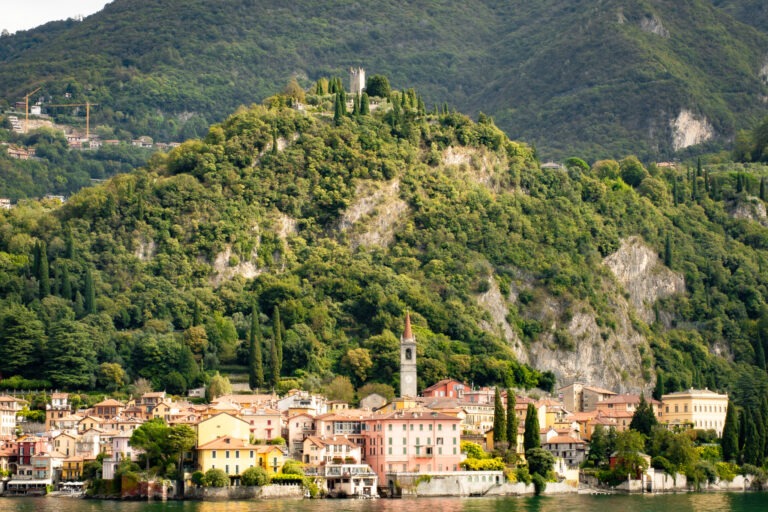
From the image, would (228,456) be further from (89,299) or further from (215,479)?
(89,299)

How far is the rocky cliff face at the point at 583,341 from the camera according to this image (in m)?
151

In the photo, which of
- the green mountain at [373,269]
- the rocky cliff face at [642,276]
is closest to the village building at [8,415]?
the green mountain at [373,269]

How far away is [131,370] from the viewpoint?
13562cm

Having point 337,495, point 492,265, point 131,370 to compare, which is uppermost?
point 492,265

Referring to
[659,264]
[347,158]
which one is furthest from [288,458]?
[659,264]

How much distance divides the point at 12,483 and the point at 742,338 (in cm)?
7125

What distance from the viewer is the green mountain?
452ft

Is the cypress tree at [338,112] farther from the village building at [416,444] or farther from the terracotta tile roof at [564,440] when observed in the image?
the village building at [416,444]

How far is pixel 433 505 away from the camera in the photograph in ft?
334

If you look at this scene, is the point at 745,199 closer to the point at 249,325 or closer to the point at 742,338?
the point at 742,338

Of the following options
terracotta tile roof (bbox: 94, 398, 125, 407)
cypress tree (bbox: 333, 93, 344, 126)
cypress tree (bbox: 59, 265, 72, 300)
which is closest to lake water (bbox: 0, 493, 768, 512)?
terracotta tile roof (bbox: 94, 398, 125, 407)

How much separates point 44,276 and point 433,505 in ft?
163

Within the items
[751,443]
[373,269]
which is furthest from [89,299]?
[751,443]

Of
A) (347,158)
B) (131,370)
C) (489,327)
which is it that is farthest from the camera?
(347,158)
